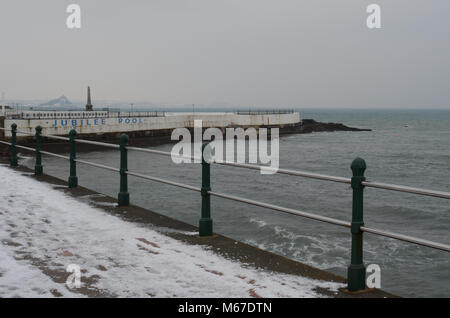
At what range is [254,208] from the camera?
2188 centimetres

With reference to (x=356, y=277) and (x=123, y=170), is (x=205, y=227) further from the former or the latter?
(x=356, y=277)

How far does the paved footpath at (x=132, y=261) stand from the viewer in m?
5.05

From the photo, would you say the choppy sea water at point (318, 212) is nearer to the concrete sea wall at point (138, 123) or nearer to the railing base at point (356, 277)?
the railing base at point (356, 277)

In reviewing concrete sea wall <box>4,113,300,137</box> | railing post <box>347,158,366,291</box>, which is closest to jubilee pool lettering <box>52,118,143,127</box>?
concrete sea wall <box>4,113,300,137</box>

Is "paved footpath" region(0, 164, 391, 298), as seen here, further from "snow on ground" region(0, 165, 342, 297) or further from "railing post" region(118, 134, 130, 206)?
"railing post" region(118, 134, 130, 206)

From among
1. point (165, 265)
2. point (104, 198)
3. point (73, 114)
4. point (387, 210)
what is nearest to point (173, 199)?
point (387, 210)

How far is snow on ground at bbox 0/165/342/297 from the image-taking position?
5.02 meters

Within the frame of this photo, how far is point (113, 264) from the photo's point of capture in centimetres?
589

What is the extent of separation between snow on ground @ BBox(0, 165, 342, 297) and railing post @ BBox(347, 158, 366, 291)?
0.24 m

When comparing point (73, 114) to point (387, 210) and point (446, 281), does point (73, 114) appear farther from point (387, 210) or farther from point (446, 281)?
point (446, 281)

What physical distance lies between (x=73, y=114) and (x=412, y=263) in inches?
2151

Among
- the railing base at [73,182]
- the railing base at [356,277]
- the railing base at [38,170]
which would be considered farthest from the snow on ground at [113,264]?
the railing base at [38,170]

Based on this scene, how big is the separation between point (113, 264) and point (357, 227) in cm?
281
